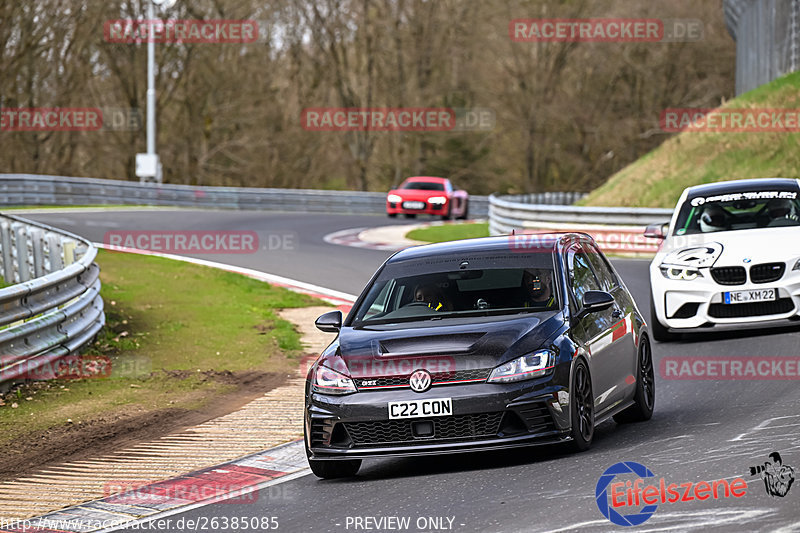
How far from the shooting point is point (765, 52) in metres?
35.0

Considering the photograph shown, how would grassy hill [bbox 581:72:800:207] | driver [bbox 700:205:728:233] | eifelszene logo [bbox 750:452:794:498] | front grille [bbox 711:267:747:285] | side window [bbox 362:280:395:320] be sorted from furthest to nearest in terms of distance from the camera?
grassy hill [bbox 581:72:800:207]
driver [bbox 700:205:728:233]
front grille [bbox 711:267:747:285]
side window [bbox 362:280:395:320]
eifelszene logo [bbox 750:452:794:498]

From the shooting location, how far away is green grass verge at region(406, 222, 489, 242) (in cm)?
3079

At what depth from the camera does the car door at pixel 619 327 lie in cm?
902

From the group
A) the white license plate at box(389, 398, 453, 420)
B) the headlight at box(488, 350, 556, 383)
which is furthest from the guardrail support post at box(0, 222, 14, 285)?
the headlight at box(488, 350, 556, 383)

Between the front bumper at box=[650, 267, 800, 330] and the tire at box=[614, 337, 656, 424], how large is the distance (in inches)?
131

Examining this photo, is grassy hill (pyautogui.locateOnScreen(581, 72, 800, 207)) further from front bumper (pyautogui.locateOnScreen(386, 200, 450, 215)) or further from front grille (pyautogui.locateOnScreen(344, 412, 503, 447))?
front grille (pyautogui.locateOnScreen(344, 412, 503, 447))

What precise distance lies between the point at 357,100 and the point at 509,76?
900 centimetres

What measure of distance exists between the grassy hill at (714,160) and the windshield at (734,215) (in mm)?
15036

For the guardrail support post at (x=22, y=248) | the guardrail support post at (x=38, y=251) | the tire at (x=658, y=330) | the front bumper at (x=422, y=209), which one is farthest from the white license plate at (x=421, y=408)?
the front bumper at (x=422, y=209)

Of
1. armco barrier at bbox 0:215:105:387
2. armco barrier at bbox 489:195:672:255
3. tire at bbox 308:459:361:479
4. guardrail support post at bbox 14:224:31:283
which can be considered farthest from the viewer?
armco barrier at bbox 489:195:672:255

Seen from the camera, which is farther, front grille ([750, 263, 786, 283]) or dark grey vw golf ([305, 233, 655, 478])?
front grille ([750, 263, 786, 283])

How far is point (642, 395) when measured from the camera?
9477 mm

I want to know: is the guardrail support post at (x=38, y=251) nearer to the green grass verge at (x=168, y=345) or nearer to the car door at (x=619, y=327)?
the green grass verge at (x=168, y=345)

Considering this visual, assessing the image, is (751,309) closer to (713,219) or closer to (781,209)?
(713,219)
